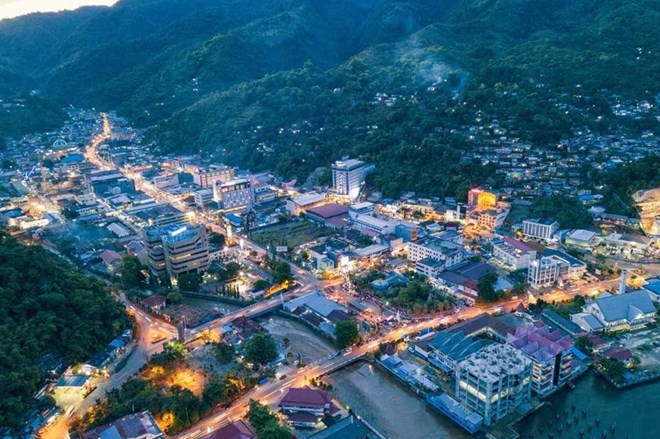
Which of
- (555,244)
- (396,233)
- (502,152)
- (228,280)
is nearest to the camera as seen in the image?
(228,280)

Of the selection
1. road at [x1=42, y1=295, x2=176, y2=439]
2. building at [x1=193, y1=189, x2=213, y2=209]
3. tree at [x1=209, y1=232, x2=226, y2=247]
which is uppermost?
building at [x1=193, y1=189, x2=213, y2=209]

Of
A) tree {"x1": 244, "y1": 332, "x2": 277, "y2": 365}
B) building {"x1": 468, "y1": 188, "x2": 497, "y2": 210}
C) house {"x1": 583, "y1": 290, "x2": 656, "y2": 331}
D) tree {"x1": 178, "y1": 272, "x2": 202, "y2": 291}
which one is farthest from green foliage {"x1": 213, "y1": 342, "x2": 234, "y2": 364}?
building {"x1": 468, "y1": 188, "x2": 497, "y2": 210}

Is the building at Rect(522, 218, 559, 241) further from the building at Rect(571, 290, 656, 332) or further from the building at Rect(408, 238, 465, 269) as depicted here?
the building at Rect(571, 290, 656, 332)

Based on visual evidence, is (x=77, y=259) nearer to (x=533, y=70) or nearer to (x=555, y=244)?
(x=555, y=244)

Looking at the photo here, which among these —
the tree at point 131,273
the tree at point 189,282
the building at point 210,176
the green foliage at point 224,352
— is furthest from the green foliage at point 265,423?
the building at point 210,176

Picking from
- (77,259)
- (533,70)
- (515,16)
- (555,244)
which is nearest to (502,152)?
(555,244)

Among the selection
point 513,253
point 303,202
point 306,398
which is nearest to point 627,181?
point 513,253

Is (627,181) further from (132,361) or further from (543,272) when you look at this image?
A: (132,361)
